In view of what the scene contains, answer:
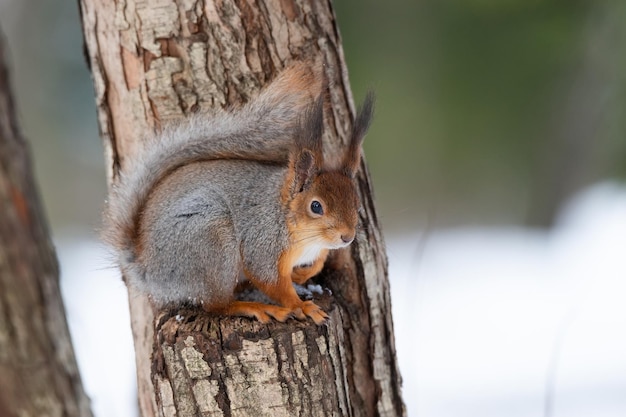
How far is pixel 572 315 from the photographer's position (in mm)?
2209

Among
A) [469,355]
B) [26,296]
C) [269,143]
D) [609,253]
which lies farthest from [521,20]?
[26,296]

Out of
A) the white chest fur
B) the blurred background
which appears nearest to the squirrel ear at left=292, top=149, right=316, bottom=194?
the white chest fur

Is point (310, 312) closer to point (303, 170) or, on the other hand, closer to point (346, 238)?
point (346, 238)

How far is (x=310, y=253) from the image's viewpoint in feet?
4.82

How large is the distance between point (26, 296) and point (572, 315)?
1.69 m

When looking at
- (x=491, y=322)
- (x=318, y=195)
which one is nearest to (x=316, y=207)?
(x=318, y=195)

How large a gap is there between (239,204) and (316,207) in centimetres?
14

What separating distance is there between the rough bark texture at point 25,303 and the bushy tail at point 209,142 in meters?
0.51

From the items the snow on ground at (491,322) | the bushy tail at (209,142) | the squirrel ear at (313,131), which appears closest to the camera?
the squirrel ear at (313,131)

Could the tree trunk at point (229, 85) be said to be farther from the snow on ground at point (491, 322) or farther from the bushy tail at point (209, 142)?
the snow on ground at point (491, 322)

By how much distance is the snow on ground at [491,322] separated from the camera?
2.59m

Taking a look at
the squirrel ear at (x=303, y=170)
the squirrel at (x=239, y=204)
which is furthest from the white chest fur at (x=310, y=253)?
the squirrel ear at (x=303, y=170)

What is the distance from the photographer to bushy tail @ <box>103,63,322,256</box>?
1.47 metres

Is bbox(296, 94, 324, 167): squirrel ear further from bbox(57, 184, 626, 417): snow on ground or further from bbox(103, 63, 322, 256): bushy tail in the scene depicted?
bbox(57, 184, 626, 417): snow on ground
